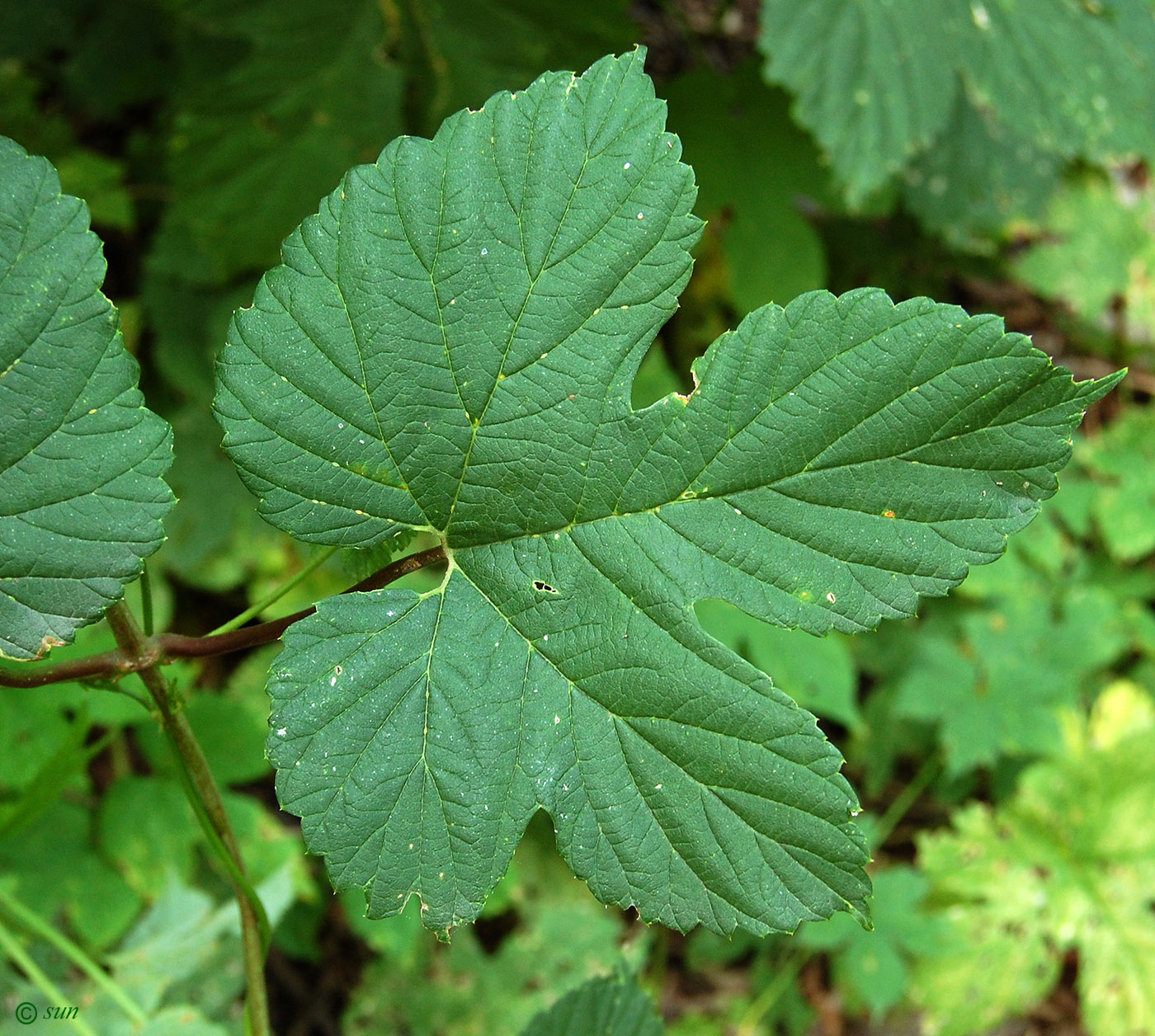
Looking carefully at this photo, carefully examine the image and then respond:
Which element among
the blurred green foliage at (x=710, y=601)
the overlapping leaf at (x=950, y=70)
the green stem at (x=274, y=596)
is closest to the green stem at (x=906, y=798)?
the blurred green foliage at (x=710, y=601)

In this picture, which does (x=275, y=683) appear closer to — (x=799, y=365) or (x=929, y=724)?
(x=799, y=365)

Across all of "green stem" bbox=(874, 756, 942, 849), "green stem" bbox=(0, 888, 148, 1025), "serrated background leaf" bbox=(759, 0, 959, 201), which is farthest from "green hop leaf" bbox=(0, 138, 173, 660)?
"green stem" bbox=(874, 756, 942, 849)

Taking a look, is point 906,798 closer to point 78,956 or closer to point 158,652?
point 78,956

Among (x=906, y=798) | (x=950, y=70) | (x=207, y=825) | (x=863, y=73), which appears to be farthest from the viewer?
(x=906, y=798)

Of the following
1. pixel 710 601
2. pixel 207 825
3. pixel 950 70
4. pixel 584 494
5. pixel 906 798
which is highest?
pixel 584 494

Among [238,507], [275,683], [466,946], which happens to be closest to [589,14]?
[238,507]

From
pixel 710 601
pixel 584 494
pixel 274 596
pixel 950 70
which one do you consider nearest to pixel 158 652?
pixel 274 596
